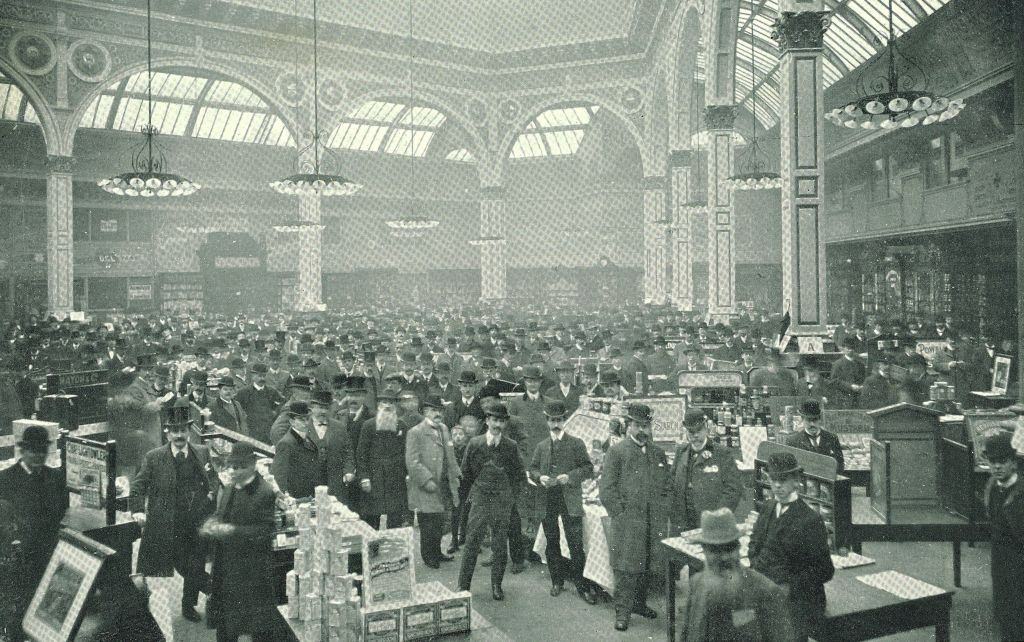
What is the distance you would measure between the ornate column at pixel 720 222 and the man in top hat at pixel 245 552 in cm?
1749

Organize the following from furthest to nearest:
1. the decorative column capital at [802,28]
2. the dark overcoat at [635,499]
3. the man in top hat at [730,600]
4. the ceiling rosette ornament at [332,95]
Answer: the ceiling rosette ornament at [332,95], the decorative column capital at [802,28], the dark overcoat at [635,499], the man in top hat at [730,600]

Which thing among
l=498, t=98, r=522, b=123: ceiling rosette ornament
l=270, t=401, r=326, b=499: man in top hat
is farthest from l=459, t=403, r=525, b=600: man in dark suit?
l=498, t=98, r=522, b=123: ceiling rosette ornament

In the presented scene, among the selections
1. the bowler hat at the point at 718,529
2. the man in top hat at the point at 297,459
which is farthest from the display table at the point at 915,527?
the man in top hat at the point at 297,459

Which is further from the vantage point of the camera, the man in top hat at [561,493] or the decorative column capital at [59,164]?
the decorative column capital at [59,164]

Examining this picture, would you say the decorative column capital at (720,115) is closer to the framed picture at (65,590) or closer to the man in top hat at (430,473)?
the man in top hat at (430,473)

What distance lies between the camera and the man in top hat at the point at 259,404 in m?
10.3

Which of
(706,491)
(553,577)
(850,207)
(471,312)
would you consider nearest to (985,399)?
(706,491)

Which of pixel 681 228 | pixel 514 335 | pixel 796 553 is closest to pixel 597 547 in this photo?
pixel 796 553

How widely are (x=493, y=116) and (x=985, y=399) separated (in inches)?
1102

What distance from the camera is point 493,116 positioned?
115 feet

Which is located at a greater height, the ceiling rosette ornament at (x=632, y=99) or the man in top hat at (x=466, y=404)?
the ceiling rosette ornament at (x=632, y=99)

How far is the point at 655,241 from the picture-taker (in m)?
33.7

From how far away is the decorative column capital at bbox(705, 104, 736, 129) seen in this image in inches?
824

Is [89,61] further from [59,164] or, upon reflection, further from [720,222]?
[720,222]
